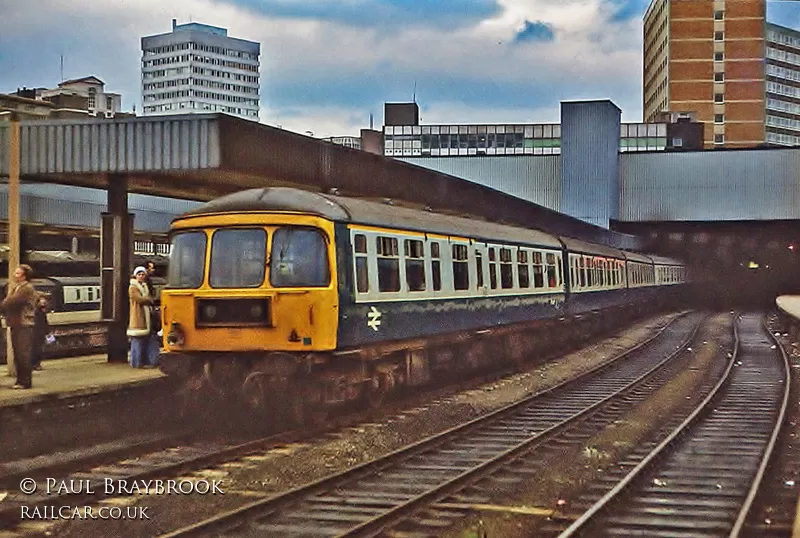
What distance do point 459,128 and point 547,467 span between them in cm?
7602

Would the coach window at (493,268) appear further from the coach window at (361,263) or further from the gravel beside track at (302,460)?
the coach window at (361,263)

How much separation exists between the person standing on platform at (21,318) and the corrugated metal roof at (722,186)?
39.0 metres

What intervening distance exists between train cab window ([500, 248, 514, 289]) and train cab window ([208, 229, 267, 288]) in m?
7.30

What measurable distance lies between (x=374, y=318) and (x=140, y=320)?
4474mm

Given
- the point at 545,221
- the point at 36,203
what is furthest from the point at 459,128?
the point at 36,203

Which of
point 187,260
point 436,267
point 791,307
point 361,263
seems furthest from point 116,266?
point 791,307

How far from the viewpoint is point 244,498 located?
902 centimetres

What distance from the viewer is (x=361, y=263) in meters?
13.0

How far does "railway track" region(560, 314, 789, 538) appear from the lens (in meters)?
8.44

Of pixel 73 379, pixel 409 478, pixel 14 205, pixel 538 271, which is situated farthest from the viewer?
→ pixel 538 271

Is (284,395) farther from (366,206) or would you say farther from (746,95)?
(746,95)

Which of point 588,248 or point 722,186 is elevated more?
point 722,186

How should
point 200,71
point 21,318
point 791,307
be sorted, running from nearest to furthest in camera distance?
point 21,318, point 200,71, point 791,307

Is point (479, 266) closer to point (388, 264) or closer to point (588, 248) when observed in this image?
point (388, 264)
